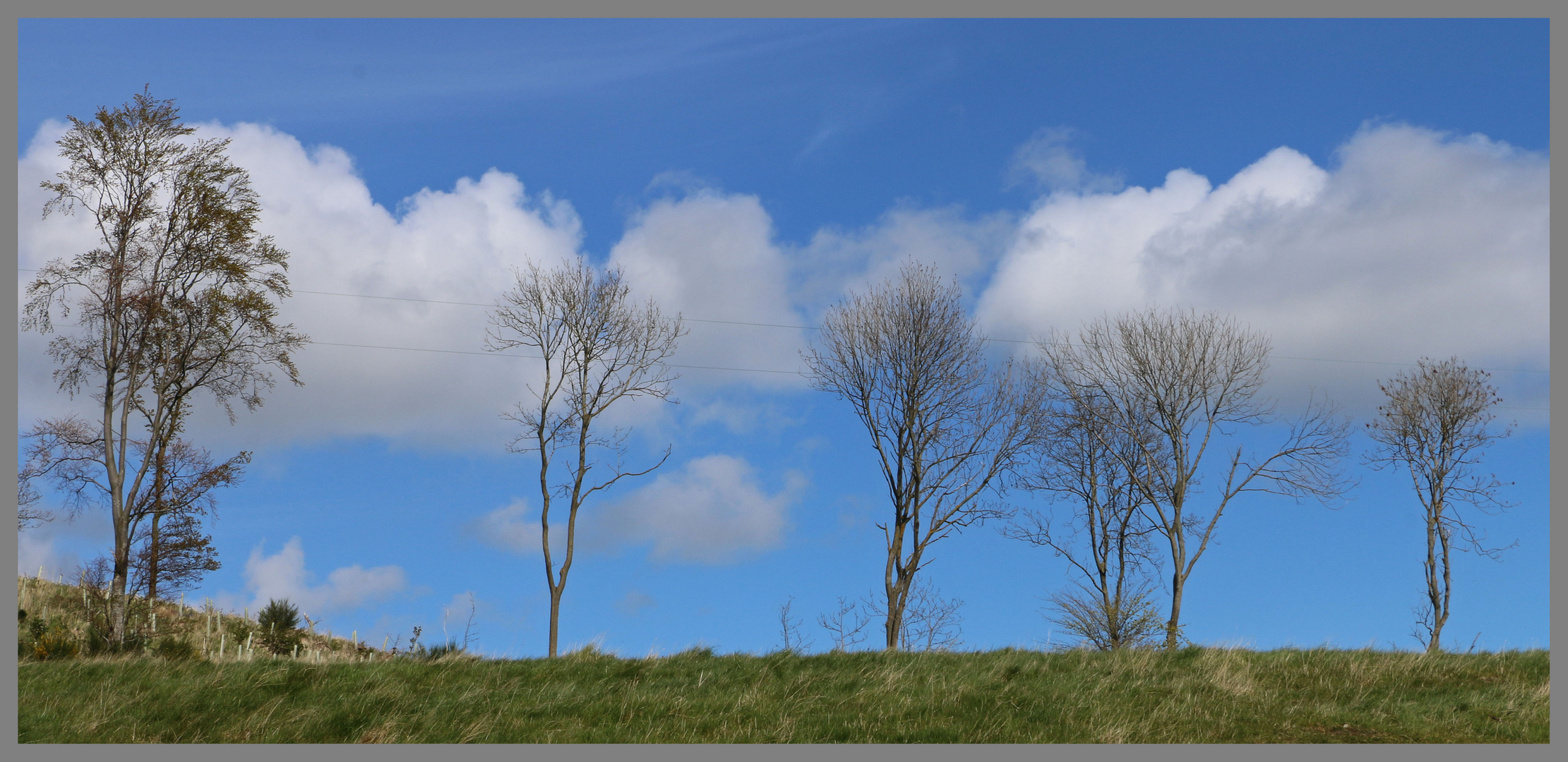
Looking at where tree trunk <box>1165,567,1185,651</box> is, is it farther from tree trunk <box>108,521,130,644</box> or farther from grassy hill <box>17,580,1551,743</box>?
tree trunk <box>108,521,130,644</box>

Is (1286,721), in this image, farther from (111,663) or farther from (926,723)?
(111,663)

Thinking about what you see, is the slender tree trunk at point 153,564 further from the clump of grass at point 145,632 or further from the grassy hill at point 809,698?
the grassy hill at point 809,698

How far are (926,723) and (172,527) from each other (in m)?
18.8

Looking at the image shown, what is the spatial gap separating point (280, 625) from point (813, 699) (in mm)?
19223

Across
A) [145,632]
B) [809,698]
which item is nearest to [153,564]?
[145,632]

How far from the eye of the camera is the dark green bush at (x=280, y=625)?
84.9ft

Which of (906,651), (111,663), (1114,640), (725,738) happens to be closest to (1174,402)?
(1114,640)

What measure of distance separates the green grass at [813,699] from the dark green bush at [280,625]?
10.2 m

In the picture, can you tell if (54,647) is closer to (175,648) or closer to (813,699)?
(175,648)

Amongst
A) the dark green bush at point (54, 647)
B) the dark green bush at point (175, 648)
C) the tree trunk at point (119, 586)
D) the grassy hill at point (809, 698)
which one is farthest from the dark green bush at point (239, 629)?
the grassy hill at point (809, 698)

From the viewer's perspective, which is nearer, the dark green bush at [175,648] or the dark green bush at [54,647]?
the dark green bush at [54,647]

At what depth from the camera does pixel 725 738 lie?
1152 centimetres

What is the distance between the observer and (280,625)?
26516 mm

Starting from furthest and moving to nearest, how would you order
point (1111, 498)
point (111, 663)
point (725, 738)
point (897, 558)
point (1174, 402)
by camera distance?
point (1111, 498)
point (1174, 402)
point (897, 558)
point (111, 663)
point (725, 738)
